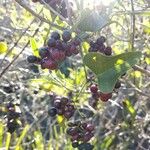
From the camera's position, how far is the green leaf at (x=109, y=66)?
0.93 m

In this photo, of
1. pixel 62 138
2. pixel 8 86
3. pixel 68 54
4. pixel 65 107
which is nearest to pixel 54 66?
pixel 68 54

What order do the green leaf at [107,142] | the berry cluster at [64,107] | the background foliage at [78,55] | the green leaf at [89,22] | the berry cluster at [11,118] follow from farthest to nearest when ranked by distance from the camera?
the green leaf at [107,142], the berry cluster at [11,118], the berry cluster at [64,107], the background foliage at [78,55], the green leaf at [89,22]

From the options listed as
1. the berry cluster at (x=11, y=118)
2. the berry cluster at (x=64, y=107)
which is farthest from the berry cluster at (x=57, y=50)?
the berry cluster at (x=11, y=118)

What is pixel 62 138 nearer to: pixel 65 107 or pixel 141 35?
pixel 141 35

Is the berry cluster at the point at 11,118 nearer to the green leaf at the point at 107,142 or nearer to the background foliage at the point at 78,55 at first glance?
the background foliage at the point at 78,55

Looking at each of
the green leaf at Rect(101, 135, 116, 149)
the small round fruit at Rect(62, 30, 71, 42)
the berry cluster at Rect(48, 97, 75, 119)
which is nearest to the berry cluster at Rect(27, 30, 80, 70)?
the small round fruit at Rect(62, 30, 71, 42)

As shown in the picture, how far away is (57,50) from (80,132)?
47cm

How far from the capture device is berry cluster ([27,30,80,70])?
1089 mm

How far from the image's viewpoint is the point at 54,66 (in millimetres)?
1123

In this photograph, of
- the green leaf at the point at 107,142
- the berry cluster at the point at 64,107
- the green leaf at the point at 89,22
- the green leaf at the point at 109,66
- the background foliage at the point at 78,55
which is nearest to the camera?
the green leaf at the point at 109,66

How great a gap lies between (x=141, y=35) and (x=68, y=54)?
1259 millimetres

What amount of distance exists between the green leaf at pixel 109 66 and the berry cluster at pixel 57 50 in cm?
11

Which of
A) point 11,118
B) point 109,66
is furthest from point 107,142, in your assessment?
point 109,66

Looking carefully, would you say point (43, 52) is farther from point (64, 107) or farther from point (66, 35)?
point (64, 107)
